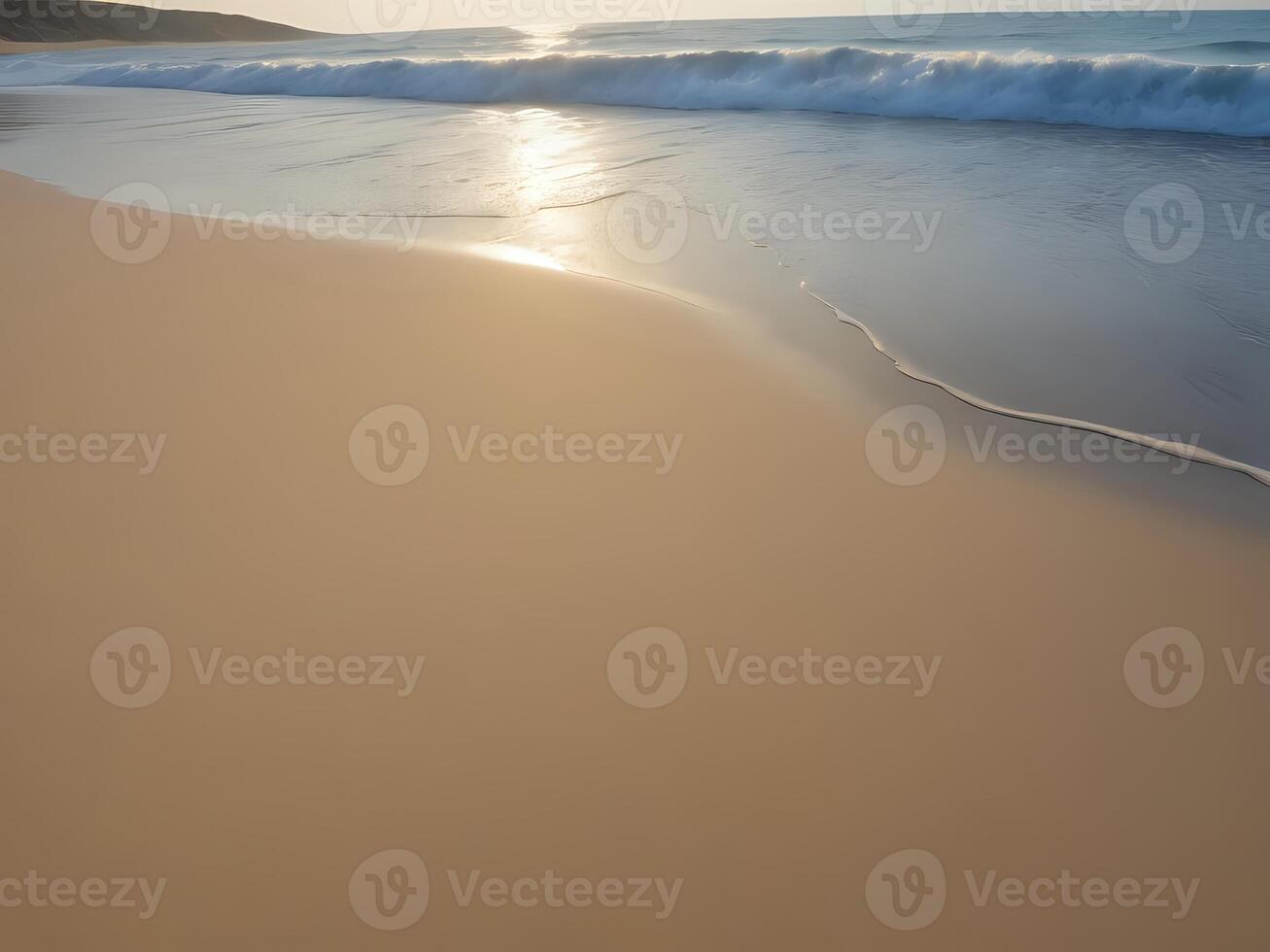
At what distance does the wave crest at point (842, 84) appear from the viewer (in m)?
9.32

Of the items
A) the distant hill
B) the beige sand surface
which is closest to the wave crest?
the beige sand surface

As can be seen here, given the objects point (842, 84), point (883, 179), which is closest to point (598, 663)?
point (883, 179)

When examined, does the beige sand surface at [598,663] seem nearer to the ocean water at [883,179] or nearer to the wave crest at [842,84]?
the ocean water at [883,179]

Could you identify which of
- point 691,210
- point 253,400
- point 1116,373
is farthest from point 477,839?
point 691,210

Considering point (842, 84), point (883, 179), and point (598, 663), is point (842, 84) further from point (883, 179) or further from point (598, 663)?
point (598, 663)

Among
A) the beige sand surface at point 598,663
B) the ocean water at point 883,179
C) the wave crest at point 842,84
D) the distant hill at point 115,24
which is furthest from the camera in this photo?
the distant hill at point 115,24

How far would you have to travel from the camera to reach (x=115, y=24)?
50531 millimetres

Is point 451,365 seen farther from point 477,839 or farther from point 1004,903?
point 1004,903

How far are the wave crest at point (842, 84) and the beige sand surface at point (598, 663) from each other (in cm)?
959

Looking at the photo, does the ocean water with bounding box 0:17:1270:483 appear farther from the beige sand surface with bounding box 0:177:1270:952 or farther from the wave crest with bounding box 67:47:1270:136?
the beige sand surface with bounding box 0:177:1270:952

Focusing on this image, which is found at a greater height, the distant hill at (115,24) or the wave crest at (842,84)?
the distant hill at (115,24)

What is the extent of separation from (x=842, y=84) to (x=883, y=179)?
696 centimetres

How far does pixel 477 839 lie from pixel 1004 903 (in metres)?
0.86

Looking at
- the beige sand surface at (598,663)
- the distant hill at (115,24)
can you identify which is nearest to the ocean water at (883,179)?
the beige sand surface at (598,663)
